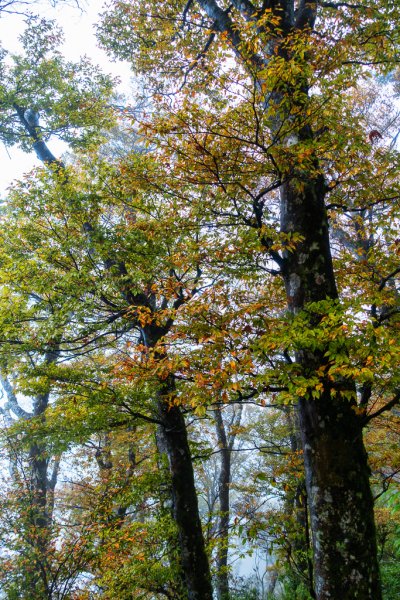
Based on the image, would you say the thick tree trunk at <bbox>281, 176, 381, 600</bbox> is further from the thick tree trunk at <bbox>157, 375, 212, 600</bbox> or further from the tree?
the thick tree trunk at <bbox>157, 375, 212, 600</bbox>

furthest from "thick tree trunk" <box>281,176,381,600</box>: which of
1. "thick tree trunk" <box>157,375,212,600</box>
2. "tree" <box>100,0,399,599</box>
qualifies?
"thick tree trunk" <box>157,375,212,600</box>

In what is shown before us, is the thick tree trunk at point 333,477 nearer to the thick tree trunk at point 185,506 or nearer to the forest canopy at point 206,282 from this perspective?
the forest canopy at point 206,282

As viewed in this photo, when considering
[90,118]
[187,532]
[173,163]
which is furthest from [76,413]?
[90,118]

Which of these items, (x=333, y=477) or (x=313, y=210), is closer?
(x=333, y=477)

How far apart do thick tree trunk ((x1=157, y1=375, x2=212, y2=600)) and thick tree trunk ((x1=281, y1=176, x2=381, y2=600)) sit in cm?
288

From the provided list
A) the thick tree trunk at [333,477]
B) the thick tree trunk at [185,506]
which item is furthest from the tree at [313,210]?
the thick tree trunk at [185,506]

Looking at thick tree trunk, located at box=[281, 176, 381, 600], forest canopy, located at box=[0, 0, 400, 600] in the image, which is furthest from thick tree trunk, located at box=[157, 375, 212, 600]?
thick tree trunk, located at box=[281, 176, 381, 600]

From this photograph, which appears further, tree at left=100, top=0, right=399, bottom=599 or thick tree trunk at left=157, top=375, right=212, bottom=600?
thick tree trunk at left=157, top=375, right=212, bottom=600

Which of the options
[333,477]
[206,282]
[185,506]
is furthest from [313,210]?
[185,506]

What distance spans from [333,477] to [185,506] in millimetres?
4044

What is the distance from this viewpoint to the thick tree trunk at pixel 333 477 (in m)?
3.01

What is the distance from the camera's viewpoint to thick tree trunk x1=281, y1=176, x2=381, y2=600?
9.86 ft

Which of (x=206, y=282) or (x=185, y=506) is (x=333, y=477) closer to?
(x=206, y=282)

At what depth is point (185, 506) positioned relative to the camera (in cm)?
640
